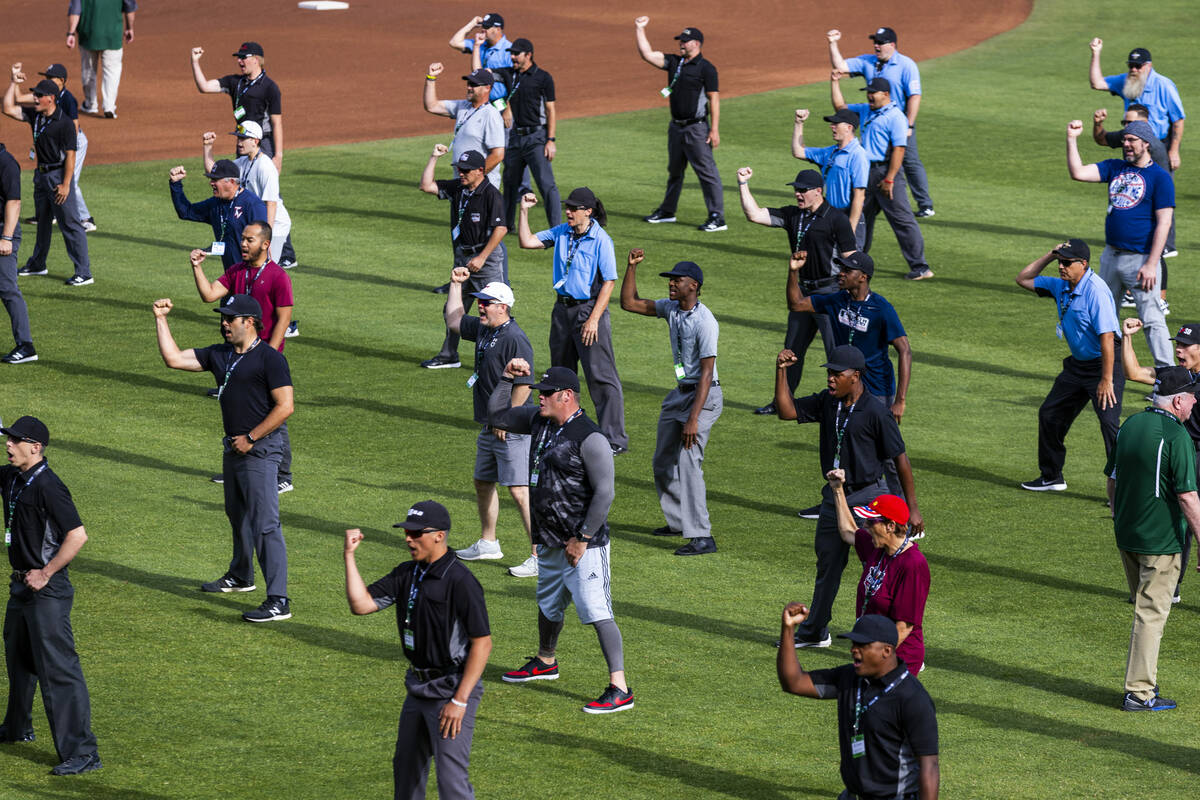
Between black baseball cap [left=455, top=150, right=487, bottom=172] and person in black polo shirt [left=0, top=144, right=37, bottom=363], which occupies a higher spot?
black baseball cap [left=455, top=150, right=487, bottom=172]

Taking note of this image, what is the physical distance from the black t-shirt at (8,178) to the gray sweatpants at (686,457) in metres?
7.56

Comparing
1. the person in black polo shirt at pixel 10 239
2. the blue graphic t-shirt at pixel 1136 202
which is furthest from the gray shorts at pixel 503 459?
the person in black polo shirt at pixel 10 239

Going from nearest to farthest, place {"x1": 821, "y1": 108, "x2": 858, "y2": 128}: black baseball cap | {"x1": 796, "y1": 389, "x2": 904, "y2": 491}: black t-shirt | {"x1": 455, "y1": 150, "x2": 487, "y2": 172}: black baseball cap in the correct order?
{"x1": 796, "y1": 389, "x2": 904, "y2": 491}: black t-shirt
{"x1": 455, "y1": 150, "x2": 487, "y2": 172}: black baseball cap
{"x1": 821, "y1": 108, "x2": 858, "y2": 128}: black baseball cap

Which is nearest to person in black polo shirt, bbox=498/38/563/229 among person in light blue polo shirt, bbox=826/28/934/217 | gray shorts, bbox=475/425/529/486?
person in light blue polo shirt, bbox=826/28/934/217

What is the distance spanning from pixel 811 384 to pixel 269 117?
7793mm

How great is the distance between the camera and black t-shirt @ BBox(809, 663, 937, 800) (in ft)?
25.2

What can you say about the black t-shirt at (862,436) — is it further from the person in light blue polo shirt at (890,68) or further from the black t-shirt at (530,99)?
the black t-shirt at (530,99)

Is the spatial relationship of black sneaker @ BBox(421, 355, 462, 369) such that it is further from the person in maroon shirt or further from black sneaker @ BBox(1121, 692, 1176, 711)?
the person in maroon shirt

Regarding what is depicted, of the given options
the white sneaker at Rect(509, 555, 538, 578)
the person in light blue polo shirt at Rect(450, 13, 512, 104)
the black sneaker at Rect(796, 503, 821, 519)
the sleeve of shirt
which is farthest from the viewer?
the person in light blue polo shirt at Rect(450, 13, 512, 104)

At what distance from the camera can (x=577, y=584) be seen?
10516mm

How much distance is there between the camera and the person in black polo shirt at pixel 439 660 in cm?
842

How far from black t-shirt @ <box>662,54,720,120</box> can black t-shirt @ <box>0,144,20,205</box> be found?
334 inches

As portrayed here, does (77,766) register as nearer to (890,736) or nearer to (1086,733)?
(890,736)

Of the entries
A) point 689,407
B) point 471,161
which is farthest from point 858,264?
point 471,161
